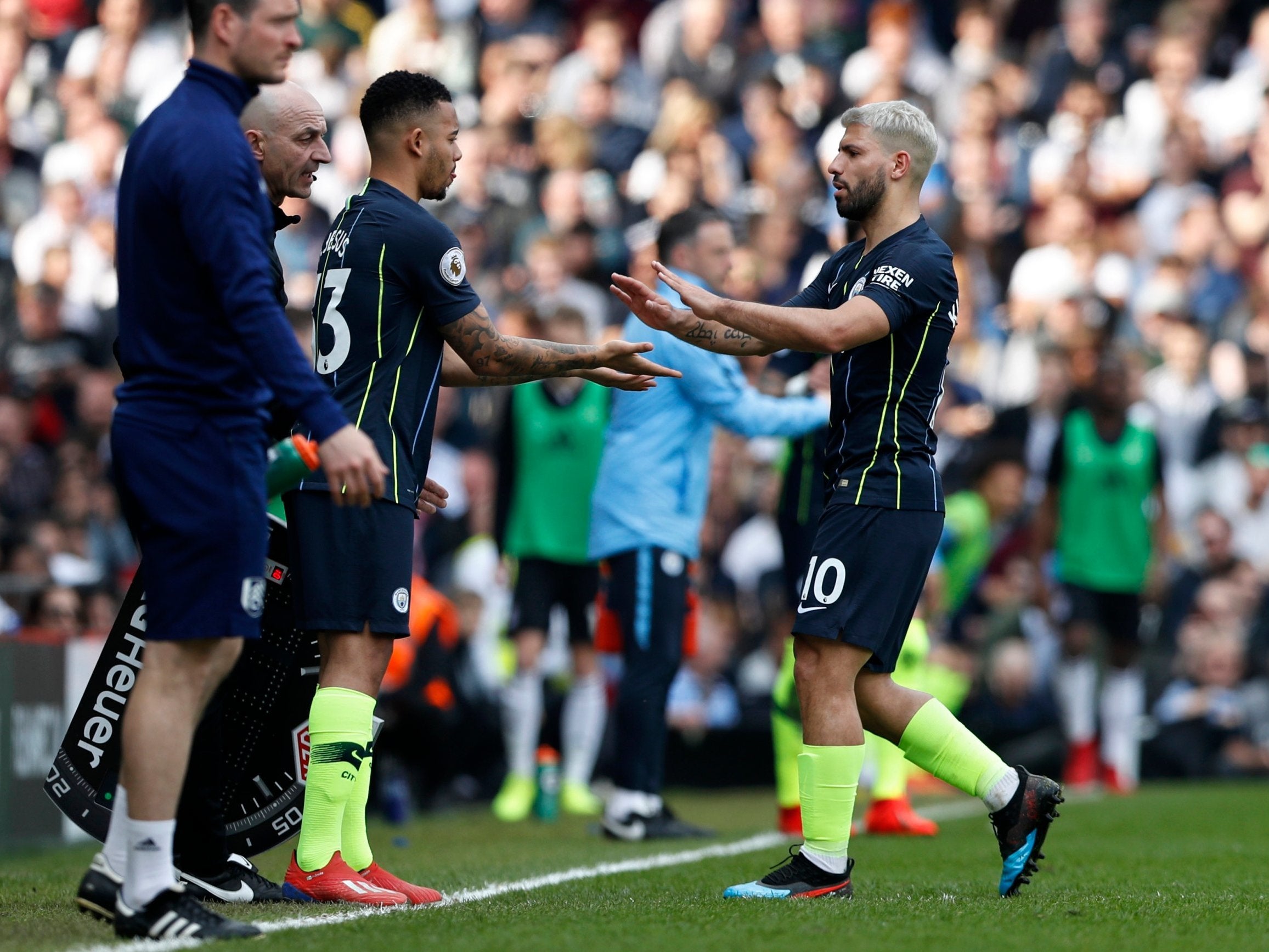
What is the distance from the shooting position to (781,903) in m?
5.02

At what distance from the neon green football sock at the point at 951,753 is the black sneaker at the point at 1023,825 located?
87 mm

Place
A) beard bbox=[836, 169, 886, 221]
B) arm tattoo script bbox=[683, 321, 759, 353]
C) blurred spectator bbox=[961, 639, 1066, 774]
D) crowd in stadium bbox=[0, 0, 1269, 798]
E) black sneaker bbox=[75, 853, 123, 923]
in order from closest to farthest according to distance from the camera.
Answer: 1. black sneaker bbox=[75, 853, 123, 923]
2. beard bbox=[836, 169, 886, 221]
3. arm tattoo script bbox=[683, 321, 759, 353]
4. blurred spectator bbox=[961, 639, 1066, 774]
5. crowd in stadium bbox=[0, 0, 1269, 798]

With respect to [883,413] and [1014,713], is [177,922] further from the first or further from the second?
[1014,713]

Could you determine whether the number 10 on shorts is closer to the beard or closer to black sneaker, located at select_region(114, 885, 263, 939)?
the beard

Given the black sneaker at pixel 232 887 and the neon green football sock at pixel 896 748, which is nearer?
the black sneaker at pixel 232 887

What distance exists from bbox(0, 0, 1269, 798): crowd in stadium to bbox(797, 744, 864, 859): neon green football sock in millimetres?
4095

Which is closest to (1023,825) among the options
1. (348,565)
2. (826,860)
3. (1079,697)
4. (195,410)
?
(826,860)

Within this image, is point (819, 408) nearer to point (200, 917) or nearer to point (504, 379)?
point (504, 379)

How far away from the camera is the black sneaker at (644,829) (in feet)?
25.4

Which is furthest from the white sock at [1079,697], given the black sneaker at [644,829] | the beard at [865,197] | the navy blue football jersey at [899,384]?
the beard at [865,197]

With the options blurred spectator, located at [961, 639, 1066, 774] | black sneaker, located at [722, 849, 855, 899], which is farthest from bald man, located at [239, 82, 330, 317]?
blurred spectator, located at [961, 639, 1066, 774]

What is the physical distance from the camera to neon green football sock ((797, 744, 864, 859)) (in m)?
5.21

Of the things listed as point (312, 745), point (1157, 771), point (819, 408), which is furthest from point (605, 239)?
point (312, 745)

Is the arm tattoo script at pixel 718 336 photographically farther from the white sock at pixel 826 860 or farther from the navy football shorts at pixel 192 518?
the navy football shorts at pixel 192 518
